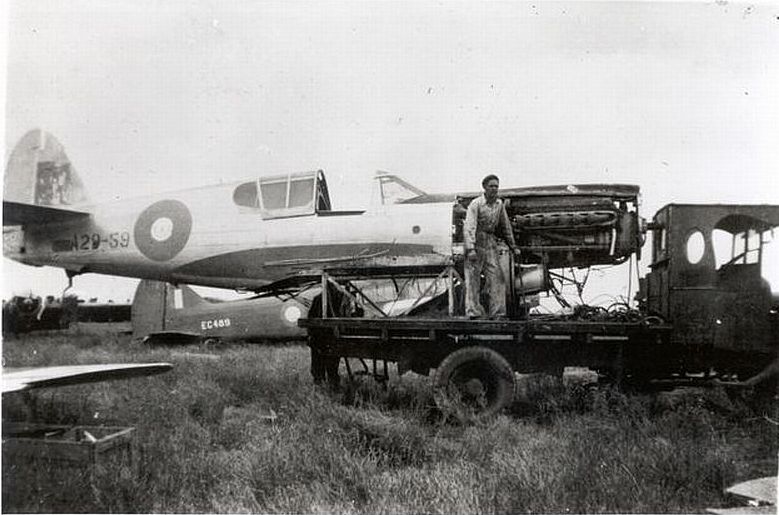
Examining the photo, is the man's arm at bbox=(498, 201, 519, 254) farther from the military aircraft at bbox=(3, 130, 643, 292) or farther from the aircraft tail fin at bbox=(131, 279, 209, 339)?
the aircraft tail fin at bbox=(131, 279, 209, 339)

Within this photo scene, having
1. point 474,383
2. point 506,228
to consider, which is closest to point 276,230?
point 506,228

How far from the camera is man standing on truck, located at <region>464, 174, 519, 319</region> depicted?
228 inches

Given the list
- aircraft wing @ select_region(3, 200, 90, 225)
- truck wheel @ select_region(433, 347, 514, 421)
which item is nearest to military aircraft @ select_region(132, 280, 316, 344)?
aircraft wing @ select_region(3, 200, 90, 225)

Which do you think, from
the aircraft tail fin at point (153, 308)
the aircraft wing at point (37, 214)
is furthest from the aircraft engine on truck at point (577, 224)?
the aircraft tail fin at point (153, 308)

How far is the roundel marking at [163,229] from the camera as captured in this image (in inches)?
379

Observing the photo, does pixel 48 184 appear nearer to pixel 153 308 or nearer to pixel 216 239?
pixel 153 308

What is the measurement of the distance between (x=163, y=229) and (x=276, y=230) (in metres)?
2.17

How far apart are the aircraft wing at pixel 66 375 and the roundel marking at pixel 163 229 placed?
4.53 meters

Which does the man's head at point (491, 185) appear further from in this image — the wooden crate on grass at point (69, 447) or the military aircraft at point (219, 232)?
the wooden crate on grass at point (69, 447)

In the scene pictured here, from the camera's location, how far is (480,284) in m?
6.02

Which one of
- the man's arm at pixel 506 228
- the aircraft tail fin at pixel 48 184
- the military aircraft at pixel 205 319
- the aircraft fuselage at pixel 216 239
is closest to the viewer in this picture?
the man's arm at pixel 506 228

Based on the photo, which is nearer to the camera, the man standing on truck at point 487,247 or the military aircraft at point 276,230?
the man standing on truck at point 487,247

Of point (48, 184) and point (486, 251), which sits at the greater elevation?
point (48, 184)

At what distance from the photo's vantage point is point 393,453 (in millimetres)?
4320
